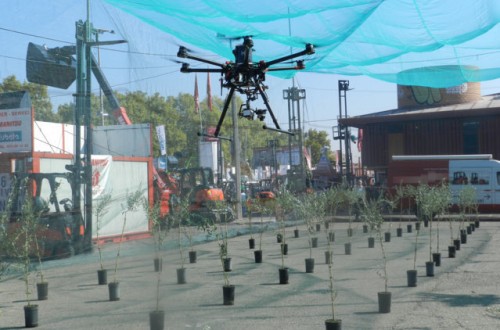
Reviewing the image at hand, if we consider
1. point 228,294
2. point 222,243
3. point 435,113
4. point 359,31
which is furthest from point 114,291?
point 435,113

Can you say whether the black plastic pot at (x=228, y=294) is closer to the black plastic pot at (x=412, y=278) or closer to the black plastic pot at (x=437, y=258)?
the black plastic pot at (x=412, y=278)

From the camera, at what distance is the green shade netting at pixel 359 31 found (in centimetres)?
570

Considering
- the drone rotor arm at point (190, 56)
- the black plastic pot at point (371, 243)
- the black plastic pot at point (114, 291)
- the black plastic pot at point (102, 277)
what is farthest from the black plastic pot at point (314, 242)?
the drone rotor arm at point (190, 56)

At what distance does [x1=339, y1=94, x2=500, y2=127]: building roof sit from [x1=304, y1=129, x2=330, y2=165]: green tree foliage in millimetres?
36091

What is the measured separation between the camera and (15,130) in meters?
14.0

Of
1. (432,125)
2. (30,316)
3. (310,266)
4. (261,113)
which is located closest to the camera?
(261,113)

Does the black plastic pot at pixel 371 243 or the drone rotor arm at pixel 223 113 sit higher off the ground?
the drone rotor arm at pixel 223 113

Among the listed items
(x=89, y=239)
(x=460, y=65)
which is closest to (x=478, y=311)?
(x=460, y=65)

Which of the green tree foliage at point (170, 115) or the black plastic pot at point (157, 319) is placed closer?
the green tree foliage at point (170, 115)

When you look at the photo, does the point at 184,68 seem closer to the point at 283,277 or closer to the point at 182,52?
the point at 182,52

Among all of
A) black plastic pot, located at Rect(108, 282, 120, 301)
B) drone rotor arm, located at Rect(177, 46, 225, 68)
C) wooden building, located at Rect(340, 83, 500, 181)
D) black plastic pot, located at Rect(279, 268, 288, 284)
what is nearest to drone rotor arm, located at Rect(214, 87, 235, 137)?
drone rotor arm, located at Rect(177, 46, 225, 68)

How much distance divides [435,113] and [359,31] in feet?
105

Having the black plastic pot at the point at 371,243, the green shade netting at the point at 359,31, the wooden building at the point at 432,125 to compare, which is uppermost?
the wooden building at the point at 432,125

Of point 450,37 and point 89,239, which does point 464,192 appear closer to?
point 89,239
